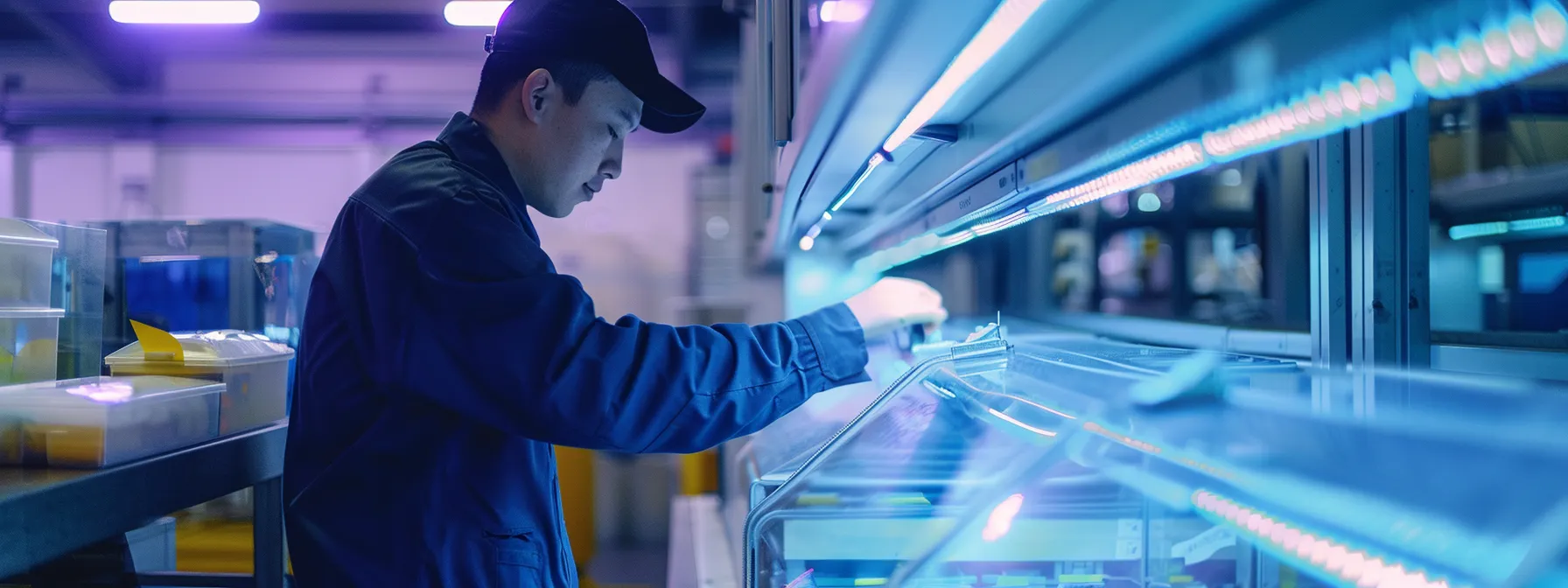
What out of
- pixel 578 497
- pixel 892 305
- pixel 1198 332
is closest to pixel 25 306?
pixel 892 305

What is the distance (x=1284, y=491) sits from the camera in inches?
21.6

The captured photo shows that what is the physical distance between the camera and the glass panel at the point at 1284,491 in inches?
17.7

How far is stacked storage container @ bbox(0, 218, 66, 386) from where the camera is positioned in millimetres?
1259

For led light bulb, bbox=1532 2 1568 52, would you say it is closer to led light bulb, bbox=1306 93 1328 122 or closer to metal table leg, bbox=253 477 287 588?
led light bulb, bbox=1306 93 1328 122

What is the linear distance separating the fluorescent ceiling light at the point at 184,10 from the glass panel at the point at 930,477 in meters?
2.57

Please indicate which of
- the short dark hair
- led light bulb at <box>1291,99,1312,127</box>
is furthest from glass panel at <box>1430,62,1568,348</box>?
the short dark hair

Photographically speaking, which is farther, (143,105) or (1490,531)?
(143,105)

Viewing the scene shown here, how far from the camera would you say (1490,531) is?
43cm

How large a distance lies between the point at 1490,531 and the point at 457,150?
1162 millimetres

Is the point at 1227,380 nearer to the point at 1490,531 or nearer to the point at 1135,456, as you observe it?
the point at 1135,456

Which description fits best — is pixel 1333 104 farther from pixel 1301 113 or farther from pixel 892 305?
pixel 892 305

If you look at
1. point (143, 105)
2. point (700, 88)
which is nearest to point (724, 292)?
point (700, 88)

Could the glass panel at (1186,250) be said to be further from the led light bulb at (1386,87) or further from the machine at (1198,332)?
the led light bulb at (1386,87)

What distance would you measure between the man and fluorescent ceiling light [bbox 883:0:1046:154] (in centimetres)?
35
